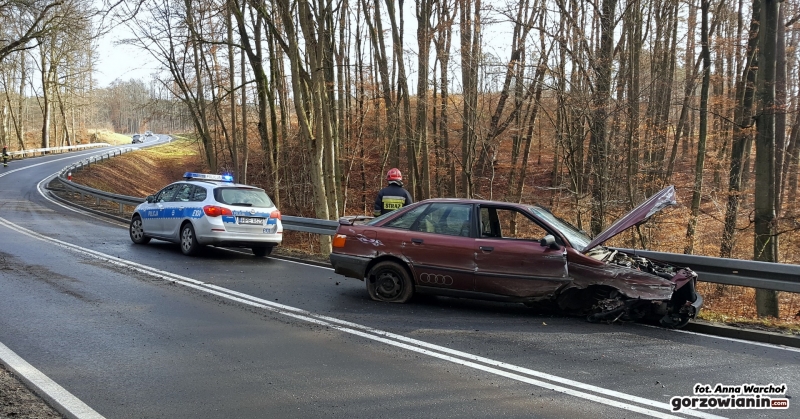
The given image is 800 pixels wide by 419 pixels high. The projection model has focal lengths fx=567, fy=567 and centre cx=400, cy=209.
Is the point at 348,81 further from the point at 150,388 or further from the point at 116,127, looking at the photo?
the point at 116,127

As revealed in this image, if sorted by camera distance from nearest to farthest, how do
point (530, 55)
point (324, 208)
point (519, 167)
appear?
1. point (324, 208)
2. point (530, 55)
3. point (519, 167)

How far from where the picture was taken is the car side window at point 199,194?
1127cm

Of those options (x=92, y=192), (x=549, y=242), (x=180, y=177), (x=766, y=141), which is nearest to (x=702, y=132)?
(x=766, y=141)

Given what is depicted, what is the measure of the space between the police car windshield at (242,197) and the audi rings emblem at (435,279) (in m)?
5.17

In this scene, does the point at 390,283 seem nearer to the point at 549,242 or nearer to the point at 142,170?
the point at 549,242

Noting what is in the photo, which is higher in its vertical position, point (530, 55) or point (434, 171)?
point (530, 55)

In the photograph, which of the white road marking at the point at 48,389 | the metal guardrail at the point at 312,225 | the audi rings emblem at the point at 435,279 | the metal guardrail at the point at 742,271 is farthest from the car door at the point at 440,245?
the metal guardrail at the point at 312,225

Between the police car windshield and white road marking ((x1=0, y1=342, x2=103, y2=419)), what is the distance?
621 cm

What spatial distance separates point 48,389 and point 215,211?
687 centimetres

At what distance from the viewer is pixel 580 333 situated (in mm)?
6285

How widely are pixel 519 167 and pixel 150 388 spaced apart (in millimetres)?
24289

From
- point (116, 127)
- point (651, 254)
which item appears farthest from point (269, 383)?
point (116, 127)

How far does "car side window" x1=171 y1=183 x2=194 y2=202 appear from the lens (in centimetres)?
1170

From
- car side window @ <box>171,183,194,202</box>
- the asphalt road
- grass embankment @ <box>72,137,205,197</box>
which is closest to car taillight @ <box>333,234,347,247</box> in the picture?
the asphalt road
